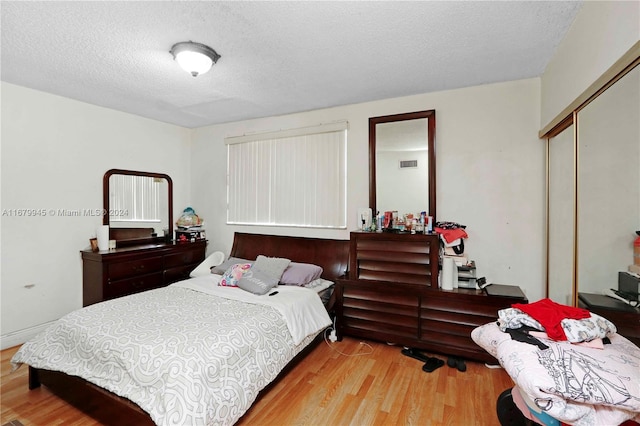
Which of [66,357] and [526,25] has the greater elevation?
[526,25]

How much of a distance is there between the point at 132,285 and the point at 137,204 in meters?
1.11

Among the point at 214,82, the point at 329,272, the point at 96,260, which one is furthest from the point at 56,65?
the point at 329,272

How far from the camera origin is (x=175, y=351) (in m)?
1.66

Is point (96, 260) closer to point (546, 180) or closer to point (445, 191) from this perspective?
point (445, 191)

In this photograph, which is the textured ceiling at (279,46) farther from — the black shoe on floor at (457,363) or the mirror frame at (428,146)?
the black shoe on floor at (457,363)

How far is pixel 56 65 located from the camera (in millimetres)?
2418

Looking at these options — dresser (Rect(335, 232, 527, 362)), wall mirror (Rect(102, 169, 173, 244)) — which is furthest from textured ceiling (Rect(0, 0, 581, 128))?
dresser (Rect(335, 232, 527, 362))

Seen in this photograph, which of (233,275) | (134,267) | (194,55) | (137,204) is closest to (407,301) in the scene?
(233,275)

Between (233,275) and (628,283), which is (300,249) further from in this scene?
(628,283)

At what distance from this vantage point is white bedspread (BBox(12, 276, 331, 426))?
1.55 m

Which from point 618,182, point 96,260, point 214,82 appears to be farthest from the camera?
point 96,260

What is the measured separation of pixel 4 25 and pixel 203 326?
2335 mm

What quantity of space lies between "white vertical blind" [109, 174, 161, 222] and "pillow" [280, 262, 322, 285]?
2.25 m

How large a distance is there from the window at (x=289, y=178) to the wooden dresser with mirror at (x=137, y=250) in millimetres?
856
